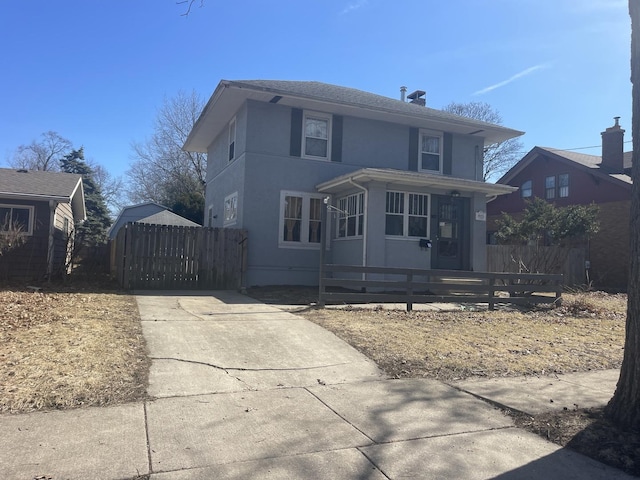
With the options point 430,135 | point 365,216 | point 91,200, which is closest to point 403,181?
point 365,216

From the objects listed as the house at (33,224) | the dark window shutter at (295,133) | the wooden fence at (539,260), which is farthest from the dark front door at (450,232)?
the house at (33,224)

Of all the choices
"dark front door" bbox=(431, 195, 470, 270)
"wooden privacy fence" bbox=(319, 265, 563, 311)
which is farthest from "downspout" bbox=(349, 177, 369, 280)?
"dark front door" bbox=(431, 195, 470, 270)

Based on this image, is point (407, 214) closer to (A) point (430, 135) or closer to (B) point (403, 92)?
(A) point (430, 135)

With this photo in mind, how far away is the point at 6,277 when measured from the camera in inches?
565

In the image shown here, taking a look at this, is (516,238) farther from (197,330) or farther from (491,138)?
(197,330)

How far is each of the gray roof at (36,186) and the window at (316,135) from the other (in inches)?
311

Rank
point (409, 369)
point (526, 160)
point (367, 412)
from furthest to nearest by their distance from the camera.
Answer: point (526, 160), point (409, 369), point (367, 412)

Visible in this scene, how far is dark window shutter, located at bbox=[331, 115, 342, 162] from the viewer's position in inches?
618

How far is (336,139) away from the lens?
15.7 meters

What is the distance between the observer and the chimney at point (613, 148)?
24.8m

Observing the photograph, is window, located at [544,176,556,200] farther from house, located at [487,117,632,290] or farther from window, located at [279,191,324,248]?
window, located at [279,191,324,248]

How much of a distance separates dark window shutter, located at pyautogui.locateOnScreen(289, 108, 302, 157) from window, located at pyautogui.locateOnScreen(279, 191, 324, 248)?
1335mm

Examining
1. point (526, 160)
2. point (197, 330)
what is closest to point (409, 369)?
point (197, 330)

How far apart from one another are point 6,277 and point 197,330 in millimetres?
10125
